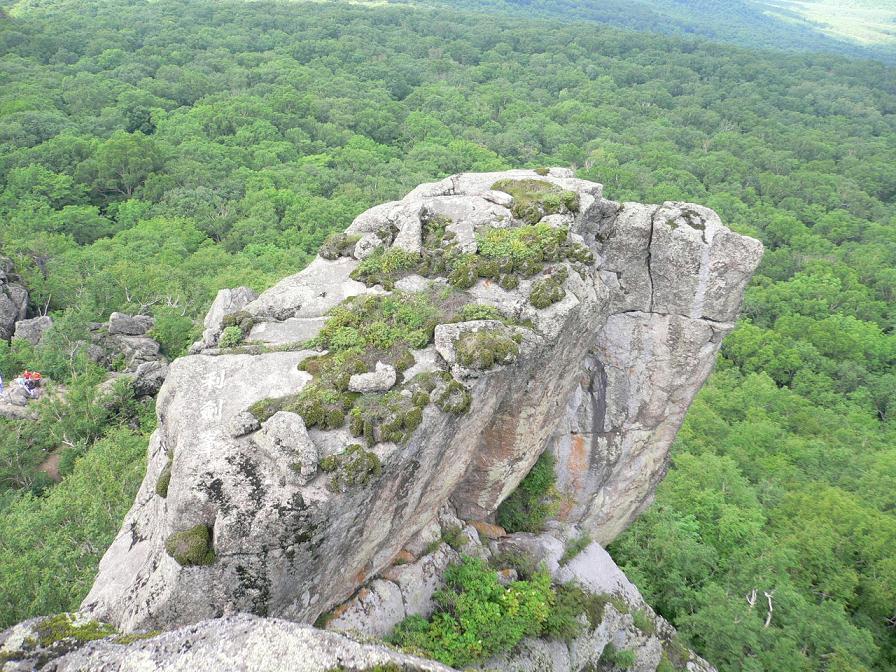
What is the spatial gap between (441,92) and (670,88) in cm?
6342

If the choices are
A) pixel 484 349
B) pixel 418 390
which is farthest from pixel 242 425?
pixel 484 349

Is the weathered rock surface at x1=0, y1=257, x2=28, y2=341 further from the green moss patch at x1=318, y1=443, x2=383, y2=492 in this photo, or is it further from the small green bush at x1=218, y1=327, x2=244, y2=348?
the green moss patch at x1=318, y1=443, x2=383, y2=492

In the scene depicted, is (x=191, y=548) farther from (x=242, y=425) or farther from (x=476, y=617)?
(x=476, y=617)

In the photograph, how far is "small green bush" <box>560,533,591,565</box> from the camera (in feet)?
60.2

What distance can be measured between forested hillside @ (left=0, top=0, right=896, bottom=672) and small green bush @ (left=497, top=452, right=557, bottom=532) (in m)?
7.19

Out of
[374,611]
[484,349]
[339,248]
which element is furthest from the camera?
[339,248]

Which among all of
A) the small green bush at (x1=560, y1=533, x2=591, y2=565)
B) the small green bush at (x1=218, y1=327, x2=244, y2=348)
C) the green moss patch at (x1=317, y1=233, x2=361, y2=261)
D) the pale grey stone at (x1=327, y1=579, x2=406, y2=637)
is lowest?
the small green bush at (x1=560, y1=533, x2=591, y2=565)

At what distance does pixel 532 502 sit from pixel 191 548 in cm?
1238

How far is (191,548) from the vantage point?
9.97 metres

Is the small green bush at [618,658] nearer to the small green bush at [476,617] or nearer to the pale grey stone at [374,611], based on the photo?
the small green bush at [476,617]

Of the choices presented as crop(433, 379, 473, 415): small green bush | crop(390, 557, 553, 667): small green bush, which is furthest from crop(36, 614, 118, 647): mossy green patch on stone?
crop(433, 379, 473, 415): small green bush

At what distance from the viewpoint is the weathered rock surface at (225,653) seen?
779cm

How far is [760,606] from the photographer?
2528 cm

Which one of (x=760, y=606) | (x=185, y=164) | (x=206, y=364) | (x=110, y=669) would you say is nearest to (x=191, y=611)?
(x=110, y=669)
